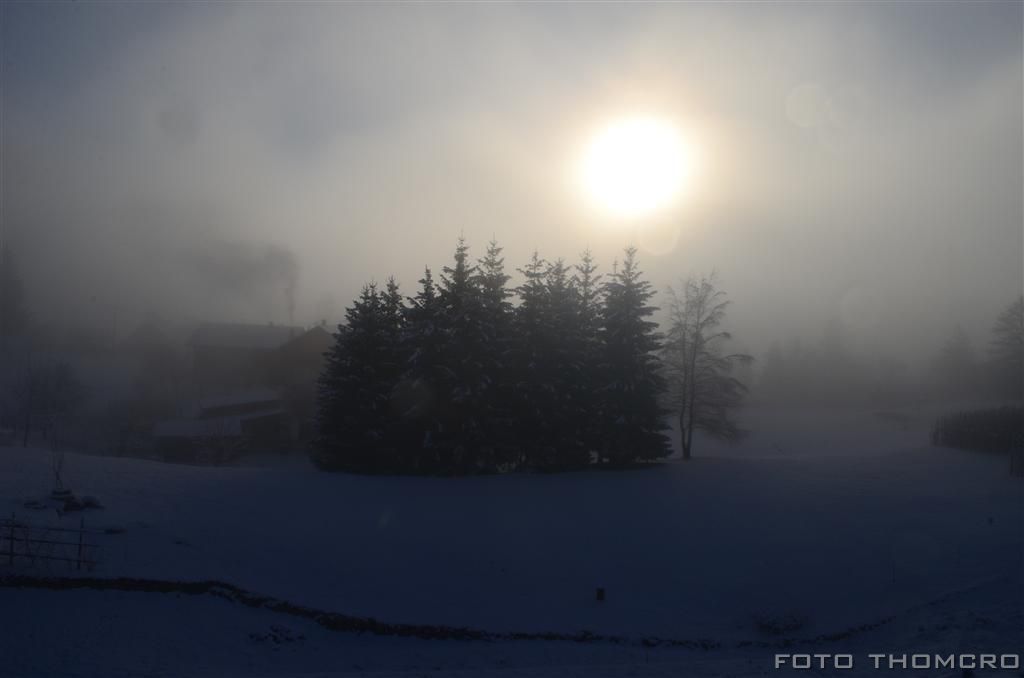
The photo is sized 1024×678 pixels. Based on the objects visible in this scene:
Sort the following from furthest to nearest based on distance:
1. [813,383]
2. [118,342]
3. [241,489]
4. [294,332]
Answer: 1. [118,342]
2. [813,383]
3. [294,332]
4. [241,489]

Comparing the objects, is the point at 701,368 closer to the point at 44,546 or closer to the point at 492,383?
the point at 492,383

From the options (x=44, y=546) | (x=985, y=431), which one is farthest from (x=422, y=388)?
(x=985, y=431)

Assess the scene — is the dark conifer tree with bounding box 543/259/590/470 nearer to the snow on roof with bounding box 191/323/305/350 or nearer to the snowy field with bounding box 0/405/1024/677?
the snowy field with bounding box 0/405/1024/677

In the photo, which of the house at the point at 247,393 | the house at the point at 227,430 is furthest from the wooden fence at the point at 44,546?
the house at the point at 247,393

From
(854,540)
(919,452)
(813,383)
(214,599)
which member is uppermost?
(813,383)

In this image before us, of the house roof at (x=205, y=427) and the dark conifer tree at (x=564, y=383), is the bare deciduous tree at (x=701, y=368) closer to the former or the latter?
the dark conifer tree at (x=564, y=383)

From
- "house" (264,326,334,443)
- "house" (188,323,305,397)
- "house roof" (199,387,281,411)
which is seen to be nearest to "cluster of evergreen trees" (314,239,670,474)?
"house roof" (199,387,281,411)

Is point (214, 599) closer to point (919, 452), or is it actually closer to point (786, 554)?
point (786, 554)

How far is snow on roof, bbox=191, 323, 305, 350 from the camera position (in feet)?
268

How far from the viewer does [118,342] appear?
104 m

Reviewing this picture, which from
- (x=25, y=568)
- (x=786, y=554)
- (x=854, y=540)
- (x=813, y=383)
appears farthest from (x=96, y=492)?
(x=813, y=383)

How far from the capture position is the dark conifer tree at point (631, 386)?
110 feet

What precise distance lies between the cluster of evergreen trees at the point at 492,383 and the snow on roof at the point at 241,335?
4890cm

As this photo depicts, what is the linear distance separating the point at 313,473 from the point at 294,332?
57346mm
